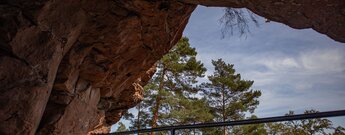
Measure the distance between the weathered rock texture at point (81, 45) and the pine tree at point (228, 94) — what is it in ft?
48.6

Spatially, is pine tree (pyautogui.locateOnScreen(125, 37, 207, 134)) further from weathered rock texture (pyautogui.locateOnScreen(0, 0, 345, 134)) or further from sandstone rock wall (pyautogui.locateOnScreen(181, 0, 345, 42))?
sandstone rock wall (pyautogui.locateOnScreen(181, 0, 345, 42))

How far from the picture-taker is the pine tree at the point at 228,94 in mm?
20344

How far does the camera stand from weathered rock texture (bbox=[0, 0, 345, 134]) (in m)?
3.05

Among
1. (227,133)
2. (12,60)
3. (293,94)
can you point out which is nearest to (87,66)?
(12,60)

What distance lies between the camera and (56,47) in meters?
3.95

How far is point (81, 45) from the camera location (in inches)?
189

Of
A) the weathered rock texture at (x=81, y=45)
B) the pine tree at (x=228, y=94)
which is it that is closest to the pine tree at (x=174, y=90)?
the pine tree at (x=228, y=94)

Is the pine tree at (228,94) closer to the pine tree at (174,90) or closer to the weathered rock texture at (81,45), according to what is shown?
the pine tree at (174,90)

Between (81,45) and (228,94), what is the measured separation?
58.3ft

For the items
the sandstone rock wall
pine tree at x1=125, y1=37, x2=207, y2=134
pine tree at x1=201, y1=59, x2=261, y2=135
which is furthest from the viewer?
pine tree at x1=201, y1=59, x2=261, y2=135

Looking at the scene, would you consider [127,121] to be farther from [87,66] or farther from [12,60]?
[12,60]

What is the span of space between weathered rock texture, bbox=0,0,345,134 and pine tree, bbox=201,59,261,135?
14.8 meters

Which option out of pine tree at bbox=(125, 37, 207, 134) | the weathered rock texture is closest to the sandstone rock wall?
the weathered rock texture

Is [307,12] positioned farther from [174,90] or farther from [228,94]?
[228,94]
